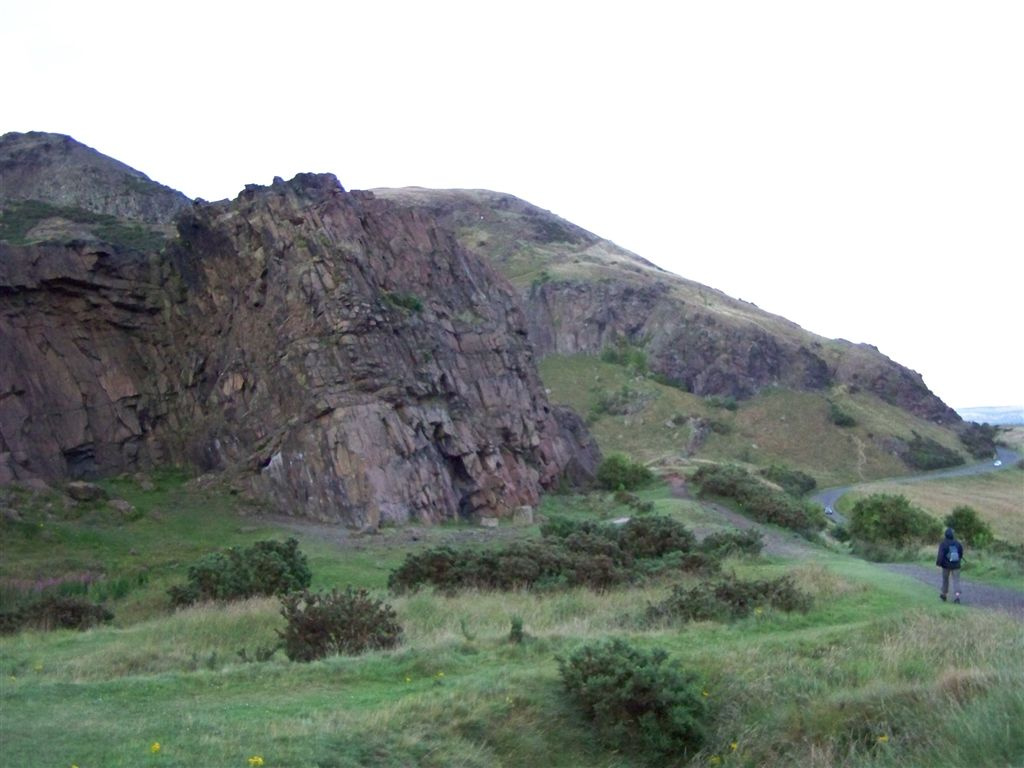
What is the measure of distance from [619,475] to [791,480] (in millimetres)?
19073

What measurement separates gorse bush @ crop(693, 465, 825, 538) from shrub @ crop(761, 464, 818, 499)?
50.0ft

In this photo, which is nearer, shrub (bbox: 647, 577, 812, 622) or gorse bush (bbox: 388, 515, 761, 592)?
shrub (bbox: 647, 577, 812, 622)

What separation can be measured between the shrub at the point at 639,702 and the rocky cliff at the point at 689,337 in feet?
254

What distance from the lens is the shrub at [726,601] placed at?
15578 millimetres

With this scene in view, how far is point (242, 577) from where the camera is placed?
792 inches

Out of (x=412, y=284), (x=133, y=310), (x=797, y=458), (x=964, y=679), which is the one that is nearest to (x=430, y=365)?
(x=412, y=284)

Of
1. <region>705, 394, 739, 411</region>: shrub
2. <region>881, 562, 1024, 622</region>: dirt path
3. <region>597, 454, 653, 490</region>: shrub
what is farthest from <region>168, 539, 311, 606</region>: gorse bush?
<region>705, 394, 739, 411</region>: shrub

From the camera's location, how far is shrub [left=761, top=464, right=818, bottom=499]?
59841 mm

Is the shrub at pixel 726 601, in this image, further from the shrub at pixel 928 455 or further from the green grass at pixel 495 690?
the shrub at pixel 928 455

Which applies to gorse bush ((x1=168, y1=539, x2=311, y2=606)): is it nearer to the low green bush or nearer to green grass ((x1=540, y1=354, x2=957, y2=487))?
the low green bush

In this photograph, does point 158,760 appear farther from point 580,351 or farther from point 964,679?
point 580,351

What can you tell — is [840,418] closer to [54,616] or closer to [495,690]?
[54,616]

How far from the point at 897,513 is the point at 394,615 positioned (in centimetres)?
2436

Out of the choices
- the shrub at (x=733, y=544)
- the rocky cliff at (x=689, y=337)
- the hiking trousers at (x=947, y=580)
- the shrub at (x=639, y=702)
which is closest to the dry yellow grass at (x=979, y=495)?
the shrub at (x=733, y=544)
